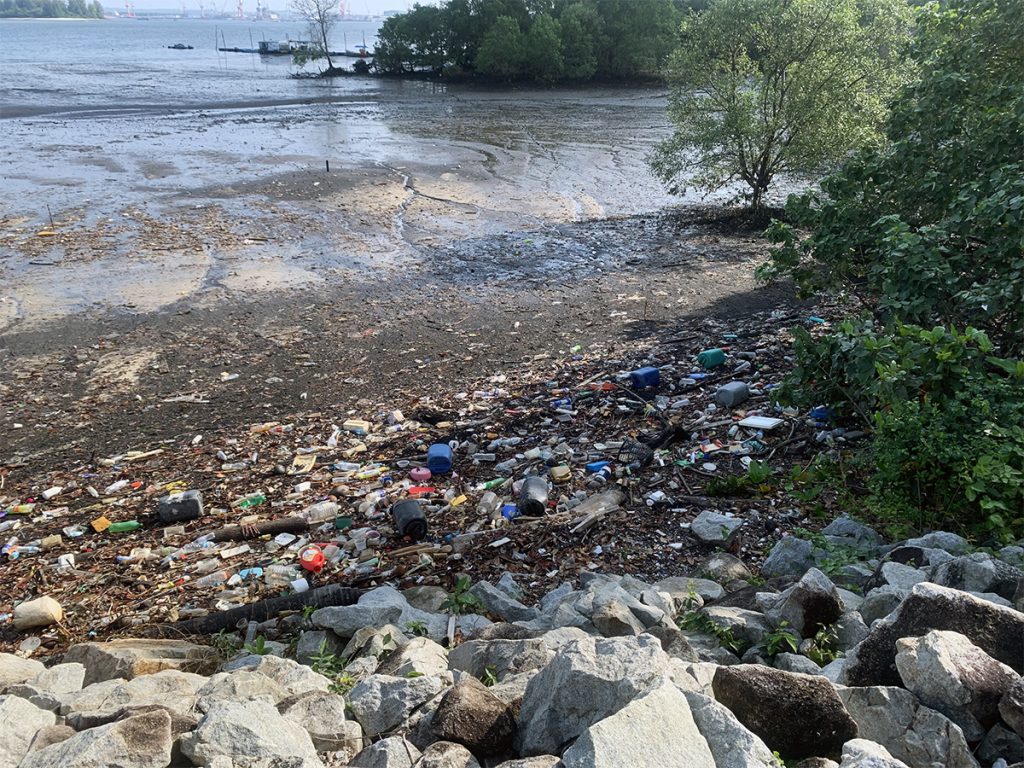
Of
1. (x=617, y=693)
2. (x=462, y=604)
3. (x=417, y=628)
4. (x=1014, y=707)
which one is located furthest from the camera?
(x=462, y=604)

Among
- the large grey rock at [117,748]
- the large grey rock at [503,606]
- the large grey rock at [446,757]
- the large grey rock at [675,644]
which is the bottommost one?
the large grey rock at [503,606]

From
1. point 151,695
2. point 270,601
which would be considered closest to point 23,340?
point 270,601

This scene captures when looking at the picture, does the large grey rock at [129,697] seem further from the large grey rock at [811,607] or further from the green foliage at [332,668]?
the large grey rock at [811,607]

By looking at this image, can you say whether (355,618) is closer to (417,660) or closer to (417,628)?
(417,628)

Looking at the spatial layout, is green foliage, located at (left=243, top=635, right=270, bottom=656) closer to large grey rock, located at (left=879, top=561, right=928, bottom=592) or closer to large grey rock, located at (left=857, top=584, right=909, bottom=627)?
large grey rock, located at (left=857, top=584, right=909, bottom=627)

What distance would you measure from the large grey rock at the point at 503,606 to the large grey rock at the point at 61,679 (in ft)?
6.15

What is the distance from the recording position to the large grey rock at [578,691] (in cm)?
240

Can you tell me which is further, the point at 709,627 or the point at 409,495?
the point at 409,495

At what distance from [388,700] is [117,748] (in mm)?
848

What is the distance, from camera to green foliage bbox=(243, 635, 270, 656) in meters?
3.85

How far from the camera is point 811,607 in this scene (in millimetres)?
3230

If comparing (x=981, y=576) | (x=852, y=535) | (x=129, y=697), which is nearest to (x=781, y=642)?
(x=981, y=576)

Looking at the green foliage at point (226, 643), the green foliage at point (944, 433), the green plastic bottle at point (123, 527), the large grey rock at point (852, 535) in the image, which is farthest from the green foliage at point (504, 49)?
the green foliage at point (226, 643)

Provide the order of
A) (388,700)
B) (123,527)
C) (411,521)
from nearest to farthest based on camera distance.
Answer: (388,700) < (411,521) < (123,527)
